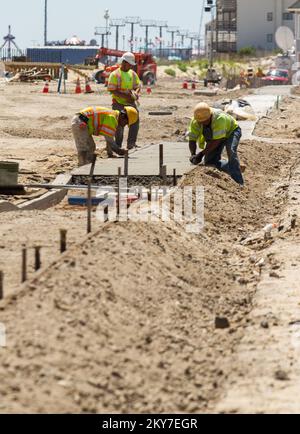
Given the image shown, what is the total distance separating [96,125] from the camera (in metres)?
16.3

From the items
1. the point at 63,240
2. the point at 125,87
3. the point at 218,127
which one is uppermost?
the point at 125,87

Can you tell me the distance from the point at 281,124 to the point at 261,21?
75909 millimetres

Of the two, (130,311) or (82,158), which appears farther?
(82,158)

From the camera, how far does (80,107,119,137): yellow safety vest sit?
16.1m

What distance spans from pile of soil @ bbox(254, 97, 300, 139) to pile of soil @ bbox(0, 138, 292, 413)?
48.3 ft

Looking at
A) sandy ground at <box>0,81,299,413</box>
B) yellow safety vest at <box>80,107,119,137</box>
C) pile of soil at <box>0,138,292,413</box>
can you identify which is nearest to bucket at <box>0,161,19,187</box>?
sandy ground at <box>0,81,299,413</box>

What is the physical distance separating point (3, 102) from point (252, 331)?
26.8 meters

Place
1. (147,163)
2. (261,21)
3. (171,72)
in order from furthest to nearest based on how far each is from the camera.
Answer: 1. (261,21)
2. (171,72)
3. (147,163)

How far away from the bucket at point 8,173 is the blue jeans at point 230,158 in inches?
124

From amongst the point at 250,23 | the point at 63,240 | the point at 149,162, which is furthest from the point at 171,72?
the point at 63,240

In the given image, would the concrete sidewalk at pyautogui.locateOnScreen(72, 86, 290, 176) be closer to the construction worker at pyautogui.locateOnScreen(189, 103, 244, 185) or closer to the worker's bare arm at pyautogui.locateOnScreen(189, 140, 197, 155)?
the worker's bare arm at pyautogui.locateOnScreen(189, 140, 197, 155)

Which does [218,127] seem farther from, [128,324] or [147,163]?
[128,324]

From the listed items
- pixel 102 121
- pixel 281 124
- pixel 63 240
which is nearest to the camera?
pixel 63 240

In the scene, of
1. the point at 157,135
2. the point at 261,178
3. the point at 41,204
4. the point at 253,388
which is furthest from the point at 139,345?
the point at 157,135
